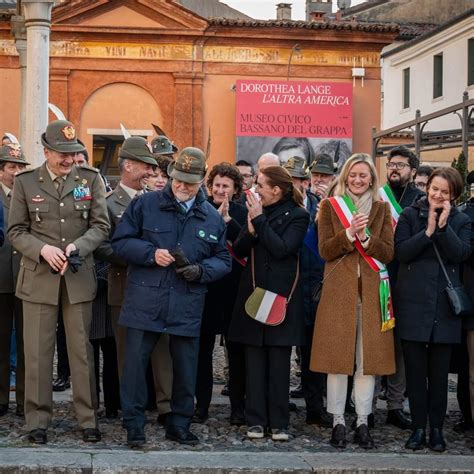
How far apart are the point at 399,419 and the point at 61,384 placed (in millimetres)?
2942

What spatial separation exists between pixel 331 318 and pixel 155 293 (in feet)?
4.11

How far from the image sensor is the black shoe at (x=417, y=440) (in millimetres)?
7656

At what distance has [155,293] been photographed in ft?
24.6

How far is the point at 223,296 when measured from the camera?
8414 millimetres

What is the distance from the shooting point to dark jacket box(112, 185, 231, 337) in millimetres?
7484

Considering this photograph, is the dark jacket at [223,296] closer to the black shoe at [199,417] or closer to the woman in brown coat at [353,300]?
the black shoe at [199,417]

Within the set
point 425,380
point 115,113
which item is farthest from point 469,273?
point 115,113

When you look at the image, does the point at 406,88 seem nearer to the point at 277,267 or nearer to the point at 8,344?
the point at 8,344

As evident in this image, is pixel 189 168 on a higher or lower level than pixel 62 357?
higher

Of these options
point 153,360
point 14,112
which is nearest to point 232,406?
point 153,360

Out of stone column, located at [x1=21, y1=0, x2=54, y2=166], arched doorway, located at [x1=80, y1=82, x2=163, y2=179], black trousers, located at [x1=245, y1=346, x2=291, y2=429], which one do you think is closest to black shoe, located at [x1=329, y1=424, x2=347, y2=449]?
black trousers, located at [x1=245, y1=346, x2=291, y2=429]

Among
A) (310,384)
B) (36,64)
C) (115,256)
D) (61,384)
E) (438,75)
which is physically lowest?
(61,384)

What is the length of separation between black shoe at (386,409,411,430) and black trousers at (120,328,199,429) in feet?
5.42

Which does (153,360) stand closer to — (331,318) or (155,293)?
(155,293)
